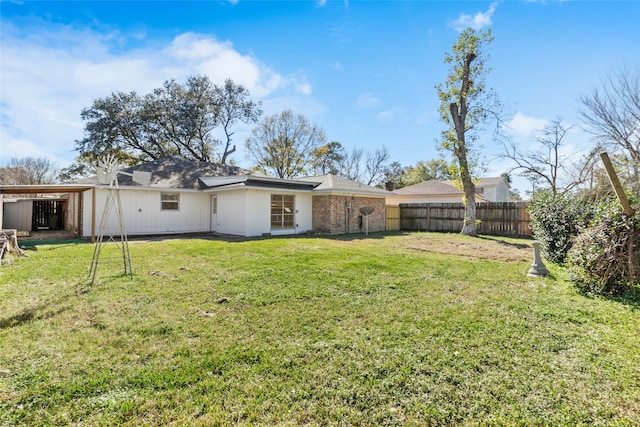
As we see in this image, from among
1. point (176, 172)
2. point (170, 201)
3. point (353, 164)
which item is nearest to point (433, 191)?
point (353, 164)

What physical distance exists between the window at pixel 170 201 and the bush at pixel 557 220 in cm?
1418

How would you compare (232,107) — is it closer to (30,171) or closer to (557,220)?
(30,171)

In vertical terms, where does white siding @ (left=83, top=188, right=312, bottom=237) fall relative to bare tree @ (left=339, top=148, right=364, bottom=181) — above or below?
below

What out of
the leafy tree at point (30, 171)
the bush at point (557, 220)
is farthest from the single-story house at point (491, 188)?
the leafy tree at point (30, 171)

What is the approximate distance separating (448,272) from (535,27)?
835cm

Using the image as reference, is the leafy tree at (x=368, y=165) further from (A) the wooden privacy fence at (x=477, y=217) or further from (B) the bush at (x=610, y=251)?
(B) the bush at (x=610, y=251)

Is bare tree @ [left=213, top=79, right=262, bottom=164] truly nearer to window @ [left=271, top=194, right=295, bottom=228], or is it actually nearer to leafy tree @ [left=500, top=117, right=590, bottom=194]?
window @ [left=271, top=194, right=295, bottom=228]

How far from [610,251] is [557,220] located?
7.67 ft

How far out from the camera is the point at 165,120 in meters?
23.1

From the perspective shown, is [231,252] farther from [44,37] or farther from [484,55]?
[484,55]

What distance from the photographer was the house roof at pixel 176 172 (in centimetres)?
1427

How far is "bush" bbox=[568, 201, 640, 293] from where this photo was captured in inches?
184

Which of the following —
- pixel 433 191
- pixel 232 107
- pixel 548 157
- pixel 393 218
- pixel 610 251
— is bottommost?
pixel 610 251

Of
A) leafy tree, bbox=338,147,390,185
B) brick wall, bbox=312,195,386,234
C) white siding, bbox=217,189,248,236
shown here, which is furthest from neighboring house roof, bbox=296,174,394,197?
leafy tree, bbox=338,147,390,185
